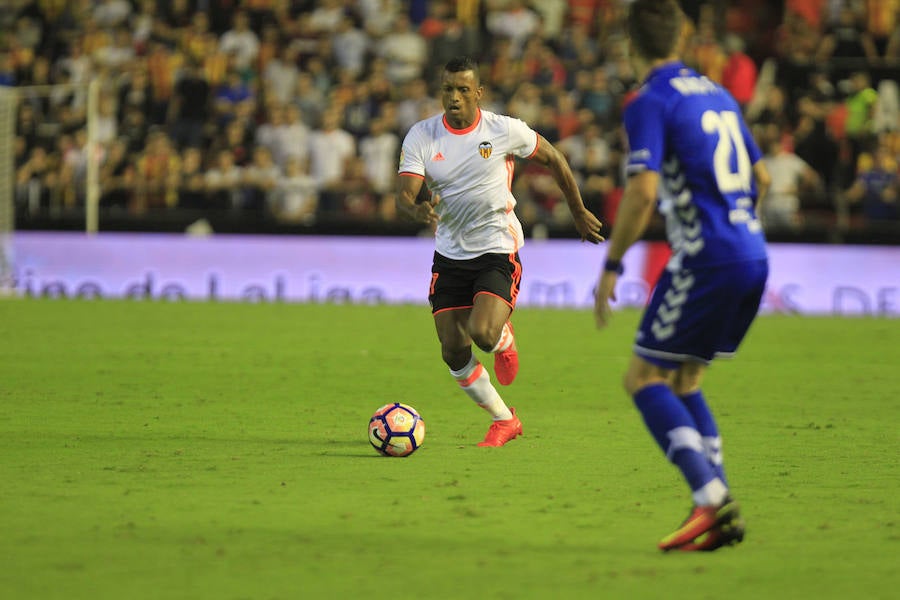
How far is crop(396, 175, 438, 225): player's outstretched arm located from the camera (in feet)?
25.7

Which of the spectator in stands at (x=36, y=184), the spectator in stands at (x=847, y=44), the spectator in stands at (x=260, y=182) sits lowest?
the spectator in stands at (x=36, y=184)

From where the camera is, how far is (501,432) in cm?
842

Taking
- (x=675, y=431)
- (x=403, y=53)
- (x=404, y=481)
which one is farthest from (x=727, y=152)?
(x=403, y=53)

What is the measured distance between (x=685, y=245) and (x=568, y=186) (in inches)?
122

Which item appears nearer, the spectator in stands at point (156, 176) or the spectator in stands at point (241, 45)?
the spectator in stands at point (156, 176)

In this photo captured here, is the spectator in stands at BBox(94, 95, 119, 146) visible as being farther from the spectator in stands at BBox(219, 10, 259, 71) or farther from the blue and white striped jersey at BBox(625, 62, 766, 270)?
the blue and white striped jersey at BBox(625, 62, 766, 270)

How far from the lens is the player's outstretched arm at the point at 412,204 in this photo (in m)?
7.84

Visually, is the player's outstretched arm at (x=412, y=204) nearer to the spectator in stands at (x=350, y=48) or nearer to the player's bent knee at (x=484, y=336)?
the player's bent knee at (x=484, y=336)

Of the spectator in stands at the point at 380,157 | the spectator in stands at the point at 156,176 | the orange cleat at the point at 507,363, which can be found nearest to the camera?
the orange cleat at the point at 507,363

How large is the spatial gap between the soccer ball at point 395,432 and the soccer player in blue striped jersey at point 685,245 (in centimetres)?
244

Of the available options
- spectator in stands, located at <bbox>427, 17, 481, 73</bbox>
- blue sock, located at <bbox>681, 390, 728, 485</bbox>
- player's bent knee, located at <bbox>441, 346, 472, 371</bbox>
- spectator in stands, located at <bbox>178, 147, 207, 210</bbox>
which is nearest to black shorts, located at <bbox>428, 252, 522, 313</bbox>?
player's bent knee, located at <bbox>441, 346, 472, 371</bbox>

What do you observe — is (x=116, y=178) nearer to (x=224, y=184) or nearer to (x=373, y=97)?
(x=224, y=184)

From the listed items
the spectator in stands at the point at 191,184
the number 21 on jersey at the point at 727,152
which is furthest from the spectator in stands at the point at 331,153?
the number 21 on jersey at the point at 727,152

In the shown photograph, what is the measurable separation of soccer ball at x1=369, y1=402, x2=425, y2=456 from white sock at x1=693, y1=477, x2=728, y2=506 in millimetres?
2670
